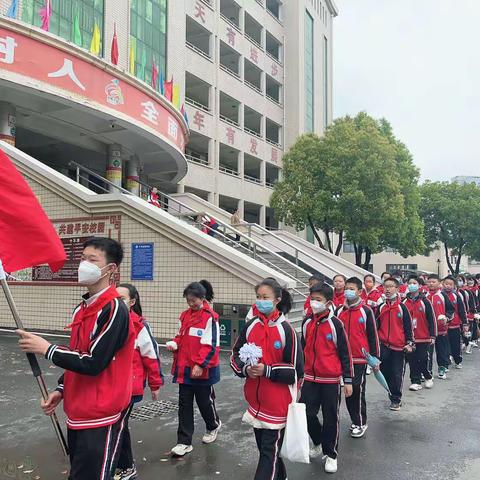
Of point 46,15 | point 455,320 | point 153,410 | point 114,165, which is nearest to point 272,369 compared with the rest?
point 153,410

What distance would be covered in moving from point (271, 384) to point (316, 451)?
155cm

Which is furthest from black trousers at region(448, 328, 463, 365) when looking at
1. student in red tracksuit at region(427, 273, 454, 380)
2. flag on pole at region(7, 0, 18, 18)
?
flag on pole at region(7, 0, 18, 18)

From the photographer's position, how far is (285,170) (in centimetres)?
2228

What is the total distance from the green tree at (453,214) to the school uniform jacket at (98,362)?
35.5 metres

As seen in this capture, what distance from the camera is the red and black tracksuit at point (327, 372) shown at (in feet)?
14.2

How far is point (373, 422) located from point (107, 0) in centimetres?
1679

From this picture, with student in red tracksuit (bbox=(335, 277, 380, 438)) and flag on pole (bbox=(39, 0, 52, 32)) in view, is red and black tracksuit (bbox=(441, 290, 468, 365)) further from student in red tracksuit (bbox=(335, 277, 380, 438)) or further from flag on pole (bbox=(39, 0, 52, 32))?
flag on pole (bbox=(39, 0, 52, 32))

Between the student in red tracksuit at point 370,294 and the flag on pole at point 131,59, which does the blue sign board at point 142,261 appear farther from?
the flag on pole at point 131,59

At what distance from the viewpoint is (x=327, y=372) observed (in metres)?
4.36

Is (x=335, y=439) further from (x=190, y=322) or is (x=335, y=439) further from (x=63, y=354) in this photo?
(x=63, y=354)

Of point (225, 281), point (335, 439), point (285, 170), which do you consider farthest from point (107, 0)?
point (335, 439)

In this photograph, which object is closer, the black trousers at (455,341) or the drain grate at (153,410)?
the drain grate at (153,410)

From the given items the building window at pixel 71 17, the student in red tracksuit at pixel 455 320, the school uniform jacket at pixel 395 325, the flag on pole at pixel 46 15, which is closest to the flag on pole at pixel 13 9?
the building window at pixel 71 17

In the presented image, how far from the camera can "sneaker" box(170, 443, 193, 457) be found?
4469mm
